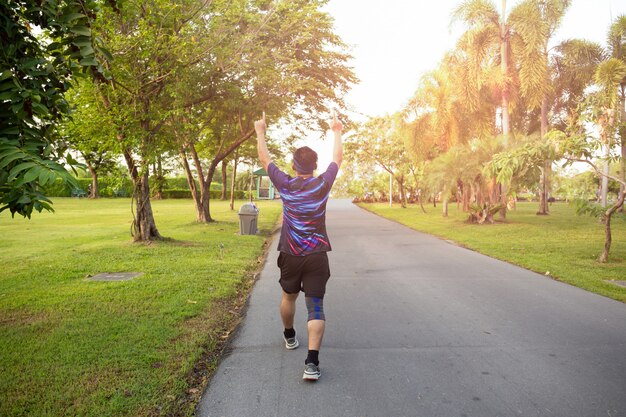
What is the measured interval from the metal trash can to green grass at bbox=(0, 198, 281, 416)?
4.09 m

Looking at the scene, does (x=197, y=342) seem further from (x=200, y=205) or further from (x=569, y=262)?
(x=200, y=205)

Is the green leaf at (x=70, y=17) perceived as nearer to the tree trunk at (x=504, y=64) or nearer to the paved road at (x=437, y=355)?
the paved road at (x=437, y=355)

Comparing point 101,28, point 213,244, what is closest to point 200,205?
point 213,244

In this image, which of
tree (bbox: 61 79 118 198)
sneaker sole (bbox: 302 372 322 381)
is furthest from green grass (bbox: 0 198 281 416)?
tree (bbox: 61 79 118 198)

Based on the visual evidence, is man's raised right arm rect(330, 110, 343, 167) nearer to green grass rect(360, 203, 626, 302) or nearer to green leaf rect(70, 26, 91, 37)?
green leaf rect(70, 26, 91, 37)

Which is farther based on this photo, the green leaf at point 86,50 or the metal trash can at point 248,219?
the metal trash can at point 248,219

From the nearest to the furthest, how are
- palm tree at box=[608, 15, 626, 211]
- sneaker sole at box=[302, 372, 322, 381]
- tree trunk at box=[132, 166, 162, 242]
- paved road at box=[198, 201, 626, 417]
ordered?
paved road at box=[198, 201, 626, 417]
sneaker sole at box=[302, 372, 322, 381]
tree trunk at box=[132, 166, 162, 242]
palm tree at box=[608, 15, 626, 211]

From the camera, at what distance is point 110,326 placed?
479cm

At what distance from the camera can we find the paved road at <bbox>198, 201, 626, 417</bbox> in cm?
315

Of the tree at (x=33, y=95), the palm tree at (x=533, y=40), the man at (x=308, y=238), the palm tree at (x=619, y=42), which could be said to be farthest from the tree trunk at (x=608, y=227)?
the palm tree at (x=619, y=42)

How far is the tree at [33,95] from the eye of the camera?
7.09 ft

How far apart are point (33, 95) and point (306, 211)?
6.77 ft

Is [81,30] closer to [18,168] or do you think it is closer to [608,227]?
[18,168]

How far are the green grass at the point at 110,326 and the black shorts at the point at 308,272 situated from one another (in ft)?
3.83
